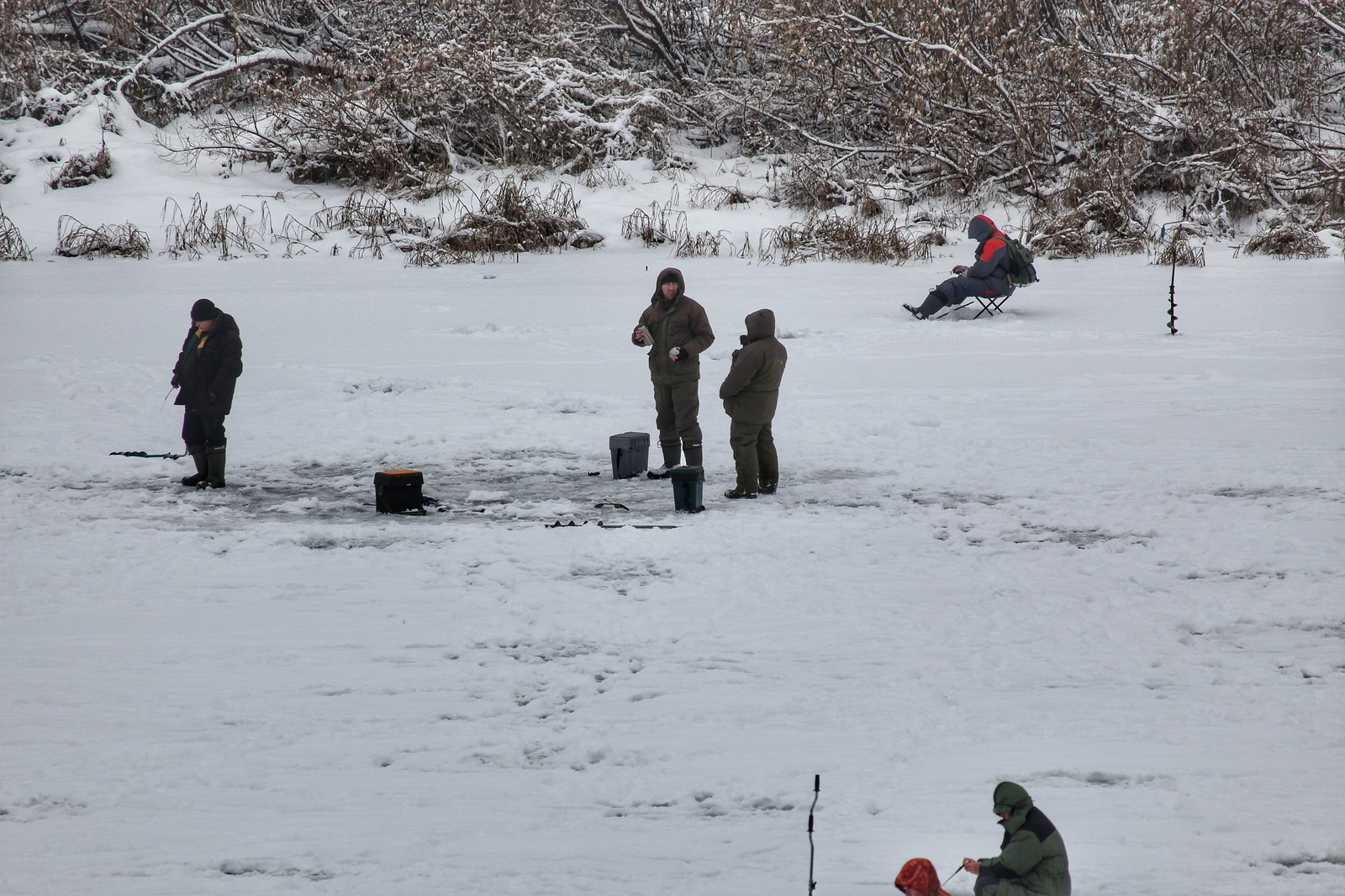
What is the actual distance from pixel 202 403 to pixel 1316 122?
2040cm

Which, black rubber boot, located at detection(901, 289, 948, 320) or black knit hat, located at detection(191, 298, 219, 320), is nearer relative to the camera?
black knit hat, located at detection(191, 298, 219, 320)

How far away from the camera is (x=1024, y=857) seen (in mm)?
3072

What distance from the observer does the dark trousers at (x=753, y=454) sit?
7.68 m

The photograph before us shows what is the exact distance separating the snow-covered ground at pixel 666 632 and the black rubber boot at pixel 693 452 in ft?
0.73

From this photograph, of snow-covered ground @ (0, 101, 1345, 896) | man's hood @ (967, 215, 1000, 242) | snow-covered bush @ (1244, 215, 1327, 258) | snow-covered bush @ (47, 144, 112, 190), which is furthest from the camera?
snow-covered bush @ (47, 144, 112, 190)

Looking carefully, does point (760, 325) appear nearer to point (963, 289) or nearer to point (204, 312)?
point (204, 312)

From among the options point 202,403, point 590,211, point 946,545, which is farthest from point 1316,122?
point 202,403

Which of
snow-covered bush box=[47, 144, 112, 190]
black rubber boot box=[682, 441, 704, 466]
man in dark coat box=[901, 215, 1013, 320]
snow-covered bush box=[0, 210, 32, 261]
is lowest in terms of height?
black rubber boot box=[682, 441, 704, 466]

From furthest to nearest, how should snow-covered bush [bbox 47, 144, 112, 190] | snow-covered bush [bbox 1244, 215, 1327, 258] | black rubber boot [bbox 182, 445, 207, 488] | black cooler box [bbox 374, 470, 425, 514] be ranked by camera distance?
1. snow-covered bush [bbox 47, 144, 112, 190]
2. snow-covered bush [bbox 1244, 215, 1327, 258]
3. black rubber boot [bbox 182, 445, 207, 488]
4. black cooler box [bbox 374, 470, 425, 514]

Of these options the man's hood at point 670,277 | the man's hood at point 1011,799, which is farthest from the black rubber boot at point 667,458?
the man's hood at point 1011,799

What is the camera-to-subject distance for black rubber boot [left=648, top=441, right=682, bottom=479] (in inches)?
334

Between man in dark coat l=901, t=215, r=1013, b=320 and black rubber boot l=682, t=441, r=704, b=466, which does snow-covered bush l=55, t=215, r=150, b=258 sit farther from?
black rubber boot l=682, t=441, r=704, b=466

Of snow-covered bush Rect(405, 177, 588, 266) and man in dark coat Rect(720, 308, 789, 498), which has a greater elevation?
snow-covered bush Rect(405, 177, 588, 266)

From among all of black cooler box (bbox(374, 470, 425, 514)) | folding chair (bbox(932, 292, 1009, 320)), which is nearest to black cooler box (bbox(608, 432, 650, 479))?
black cooler box (bbox(374, 470, 425, 514))
